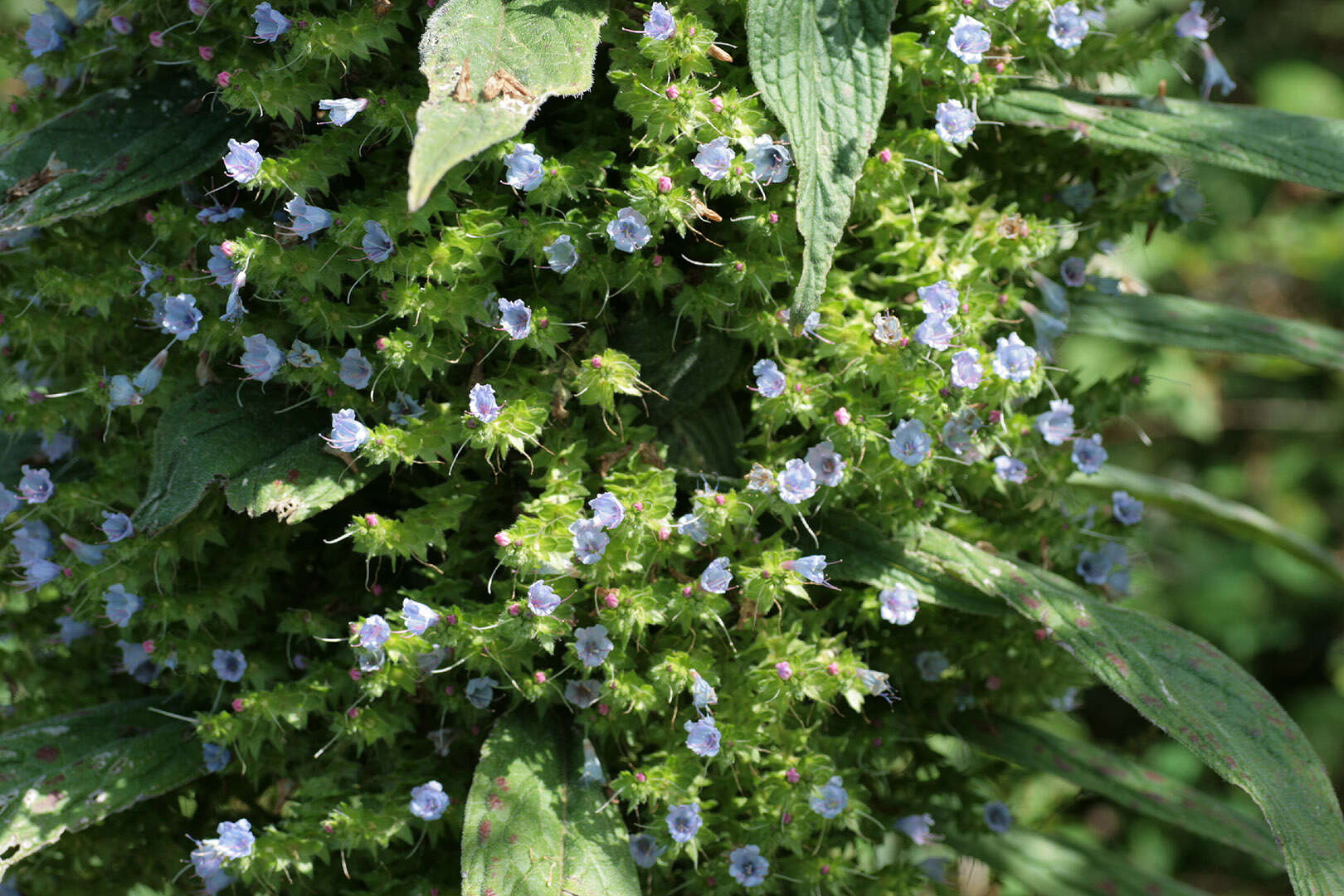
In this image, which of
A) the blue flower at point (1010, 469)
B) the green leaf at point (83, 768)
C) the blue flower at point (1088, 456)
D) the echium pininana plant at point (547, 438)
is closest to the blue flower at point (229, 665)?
the echium pininana plant at point (547, 438)

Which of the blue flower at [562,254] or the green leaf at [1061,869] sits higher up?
the blue flower at [562,254]

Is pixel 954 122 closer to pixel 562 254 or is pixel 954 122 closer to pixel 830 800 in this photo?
pixel 562 254

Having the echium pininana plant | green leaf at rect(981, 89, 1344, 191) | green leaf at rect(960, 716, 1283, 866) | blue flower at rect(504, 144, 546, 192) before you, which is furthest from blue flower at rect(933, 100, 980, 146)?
green leaf at rect(960, 716, 1283, 866)

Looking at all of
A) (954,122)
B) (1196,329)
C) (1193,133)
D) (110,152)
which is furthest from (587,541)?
(1196,329)

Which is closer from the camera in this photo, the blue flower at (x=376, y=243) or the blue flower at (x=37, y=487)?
the blue flower at (x=376, y=243)

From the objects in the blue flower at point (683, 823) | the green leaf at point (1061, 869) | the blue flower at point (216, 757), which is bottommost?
the green leaf at point (1061, 869)

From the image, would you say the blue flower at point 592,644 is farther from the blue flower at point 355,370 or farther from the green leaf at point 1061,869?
the green leaf at point 1061,869

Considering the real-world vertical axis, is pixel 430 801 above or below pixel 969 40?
below
